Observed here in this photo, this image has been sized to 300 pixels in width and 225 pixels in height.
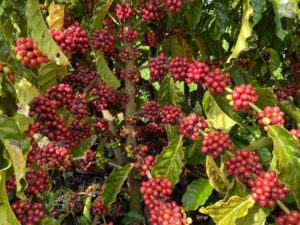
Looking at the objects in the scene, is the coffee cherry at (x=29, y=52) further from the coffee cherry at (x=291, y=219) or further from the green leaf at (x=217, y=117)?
the coffee cherry at (x=291, y=219)

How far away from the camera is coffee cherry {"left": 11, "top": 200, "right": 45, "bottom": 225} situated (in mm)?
1225

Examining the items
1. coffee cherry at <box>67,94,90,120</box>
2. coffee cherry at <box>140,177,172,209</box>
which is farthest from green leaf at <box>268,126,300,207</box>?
coffee cherry at <box>67,94,90,120</box>

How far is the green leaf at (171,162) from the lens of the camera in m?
1.75

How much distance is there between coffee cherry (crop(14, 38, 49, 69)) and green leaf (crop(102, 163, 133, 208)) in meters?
1.01

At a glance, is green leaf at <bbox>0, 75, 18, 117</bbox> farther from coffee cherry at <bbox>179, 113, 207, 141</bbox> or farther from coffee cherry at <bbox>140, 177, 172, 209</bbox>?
coffee cherry at <bbox>179, 113, 207, 141</bbox>

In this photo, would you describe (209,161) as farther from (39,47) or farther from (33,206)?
(39,47)

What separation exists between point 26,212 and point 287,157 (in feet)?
3.78

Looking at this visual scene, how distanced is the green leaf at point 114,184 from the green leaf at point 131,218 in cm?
36

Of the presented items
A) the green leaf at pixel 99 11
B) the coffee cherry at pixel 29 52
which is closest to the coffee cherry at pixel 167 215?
the coffee cherry at pixel 29 52

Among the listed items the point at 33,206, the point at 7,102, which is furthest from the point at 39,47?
the point at 33,206

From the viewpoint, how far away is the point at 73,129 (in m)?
2.05

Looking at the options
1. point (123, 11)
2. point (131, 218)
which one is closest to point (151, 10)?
point (123, 11)

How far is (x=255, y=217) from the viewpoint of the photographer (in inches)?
54.6

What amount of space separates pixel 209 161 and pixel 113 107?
1.15m
